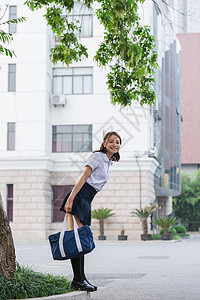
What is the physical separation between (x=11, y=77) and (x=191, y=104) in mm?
46006

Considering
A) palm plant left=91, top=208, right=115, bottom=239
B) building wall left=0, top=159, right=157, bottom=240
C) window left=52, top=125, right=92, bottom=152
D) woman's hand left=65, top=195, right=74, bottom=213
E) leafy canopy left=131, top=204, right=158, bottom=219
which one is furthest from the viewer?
window left=52, top=125, right=92, bottom=152

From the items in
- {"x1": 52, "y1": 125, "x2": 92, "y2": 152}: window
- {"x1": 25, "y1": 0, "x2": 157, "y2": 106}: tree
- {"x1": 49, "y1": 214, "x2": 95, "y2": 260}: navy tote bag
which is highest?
{"x1": 25, "y1": 0, "x2": 157, "y2": 106}: tree

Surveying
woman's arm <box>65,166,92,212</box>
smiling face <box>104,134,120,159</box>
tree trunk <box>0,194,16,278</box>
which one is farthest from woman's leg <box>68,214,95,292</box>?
smiling face <box>104,134,120,159</box>

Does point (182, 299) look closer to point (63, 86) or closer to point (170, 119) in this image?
point (63, 86)

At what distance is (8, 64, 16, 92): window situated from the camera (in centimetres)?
3028

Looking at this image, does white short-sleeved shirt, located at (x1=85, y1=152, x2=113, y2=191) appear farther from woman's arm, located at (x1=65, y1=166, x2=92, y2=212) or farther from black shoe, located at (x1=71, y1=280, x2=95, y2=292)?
black shoe, located at (x1=71, y1=280, x2=95, y2=292)

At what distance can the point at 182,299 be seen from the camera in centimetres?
655

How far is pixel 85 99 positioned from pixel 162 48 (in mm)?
6670

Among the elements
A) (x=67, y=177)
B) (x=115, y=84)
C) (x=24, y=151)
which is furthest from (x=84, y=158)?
(x=115, y=84)

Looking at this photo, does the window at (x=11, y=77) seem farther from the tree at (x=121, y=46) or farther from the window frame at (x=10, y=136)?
the tree at (x=121, y=46)

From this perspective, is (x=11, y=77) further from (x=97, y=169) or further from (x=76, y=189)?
(x=76, y=189)

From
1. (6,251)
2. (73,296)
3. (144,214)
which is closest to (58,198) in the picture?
(144,214)

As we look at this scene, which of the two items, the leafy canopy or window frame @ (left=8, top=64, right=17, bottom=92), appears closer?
the leafy canopy

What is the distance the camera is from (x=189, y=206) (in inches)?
2457
